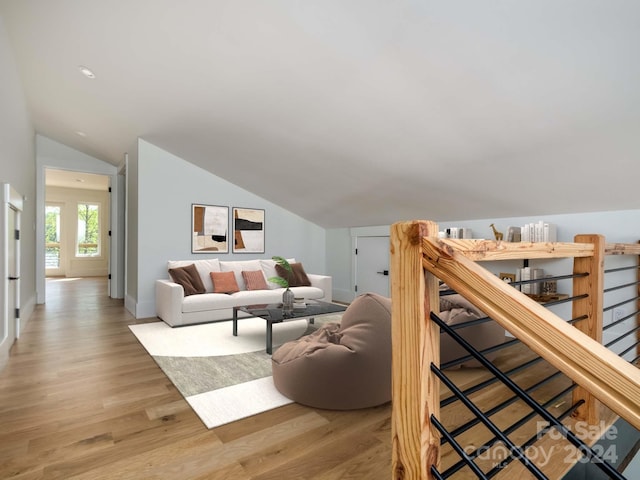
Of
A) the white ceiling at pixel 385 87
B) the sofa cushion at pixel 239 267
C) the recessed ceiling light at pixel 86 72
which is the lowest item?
the sofa cushion at pixel 239 267

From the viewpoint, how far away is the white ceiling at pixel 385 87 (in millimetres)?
2055

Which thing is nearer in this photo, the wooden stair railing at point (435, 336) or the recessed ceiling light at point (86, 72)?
the wooden stair railing at point (435, 336)

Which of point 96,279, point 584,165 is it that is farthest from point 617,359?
point 96,279

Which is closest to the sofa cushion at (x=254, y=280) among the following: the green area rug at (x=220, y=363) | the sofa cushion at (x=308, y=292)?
the sofa cushion at (x=308, y=292)

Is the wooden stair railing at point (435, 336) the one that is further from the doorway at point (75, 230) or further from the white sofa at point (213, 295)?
the doorway at point (75, 230)

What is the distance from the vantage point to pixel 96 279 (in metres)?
10.5

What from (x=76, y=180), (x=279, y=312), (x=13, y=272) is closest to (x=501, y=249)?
(x=279, y=312)

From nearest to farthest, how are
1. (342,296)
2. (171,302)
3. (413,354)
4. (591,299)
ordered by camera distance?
(413,354)
(591,299)
(171,302)
(342,296)

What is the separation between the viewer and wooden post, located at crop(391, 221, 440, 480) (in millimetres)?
752

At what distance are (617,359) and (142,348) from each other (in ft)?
13.0

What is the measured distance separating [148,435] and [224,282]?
329cm

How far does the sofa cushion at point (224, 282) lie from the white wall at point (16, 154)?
2.30 metres

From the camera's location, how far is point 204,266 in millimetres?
5449

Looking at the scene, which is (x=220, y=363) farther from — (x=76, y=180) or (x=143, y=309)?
(x=76, y=180)
